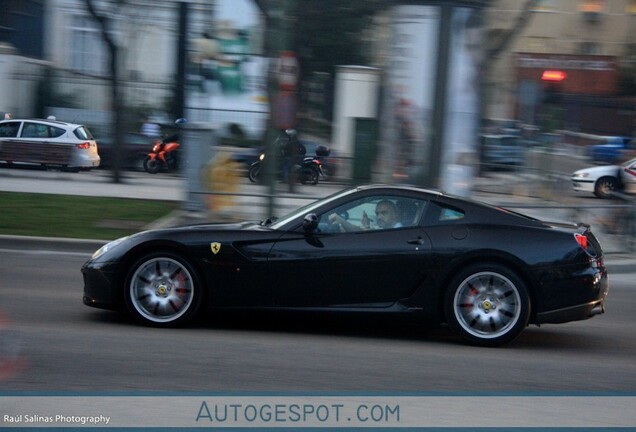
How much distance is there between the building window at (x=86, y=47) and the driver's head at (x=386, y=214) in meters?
34.5

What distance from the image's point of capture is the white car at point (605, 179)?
1077 inches

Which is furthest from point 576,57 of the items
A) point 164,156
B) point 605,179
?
point 164,156

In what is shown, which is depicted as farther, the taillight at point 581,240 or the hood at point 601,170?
the hood at point 601,170

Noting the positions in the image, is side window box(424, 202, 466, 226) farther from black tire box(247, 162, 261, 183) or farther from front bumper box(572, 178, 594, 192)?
front bumper box(572, 178, 594, 192)

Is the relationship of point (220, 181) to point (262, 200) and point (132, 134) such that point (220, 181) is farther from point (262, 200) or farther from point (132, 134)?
point (132, 134)

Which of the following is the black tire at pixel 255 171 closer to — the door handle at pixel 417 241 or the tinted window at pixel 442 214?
the tinted window at pixel 442 214

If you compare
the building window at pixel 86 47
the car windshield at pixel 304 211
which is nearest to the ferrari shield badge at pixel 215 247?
the car windshield at pixel 304 211

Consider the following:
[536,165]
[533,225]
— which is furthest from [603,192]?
[533,225]

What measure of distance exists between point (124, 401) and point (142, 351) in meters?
1.26

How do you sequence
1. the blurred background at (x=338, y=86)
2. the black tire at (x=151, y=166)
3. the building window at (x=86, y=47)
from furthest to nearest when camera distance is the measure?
the building window at (x=86, y=47)
the black tire at (x=151, y=166)
the blurred background at (x=338, y=86)

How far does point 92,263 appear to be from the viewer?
7.79 meters

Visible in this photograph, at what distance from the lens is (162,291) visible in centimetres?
764

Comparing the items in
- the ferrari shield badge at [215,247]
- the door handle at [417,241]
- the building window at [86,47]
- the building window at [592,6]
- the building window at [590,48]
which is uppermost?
the building window at [592,6]

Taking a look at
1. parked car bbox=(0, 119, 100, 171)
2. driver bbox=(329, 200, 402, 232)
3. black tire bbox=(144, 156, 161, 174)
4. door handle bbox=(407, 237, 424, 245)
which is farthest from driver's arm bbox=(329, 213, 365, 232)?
black tire bbox=(144, 156, 161, 174)
